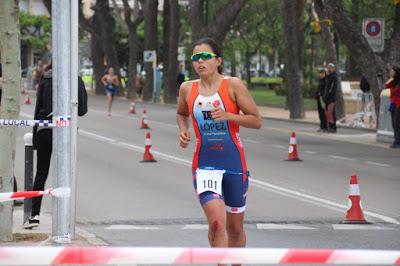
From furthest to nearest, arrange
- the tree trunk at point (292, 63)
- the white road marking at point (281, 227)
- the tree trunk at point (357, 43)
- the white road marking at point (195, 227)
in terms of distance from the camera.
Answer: the tree trunk at point (292, 63), the tree trunk at point (357, 43), the white road marking at point (281, 227), the white road marking at point (195, 227)

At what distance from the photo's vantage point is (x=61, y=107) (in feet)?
30.5

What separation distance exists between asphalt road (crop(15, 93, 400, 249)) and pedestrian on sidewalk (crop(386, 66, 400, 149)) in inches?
17.6

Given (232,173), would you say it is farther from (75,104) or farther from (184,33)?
(184,33)

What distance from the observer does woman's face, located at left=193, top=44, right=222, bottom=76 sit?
7512mm

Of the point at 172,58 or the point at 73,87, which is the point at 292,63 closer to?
the point at 172,58

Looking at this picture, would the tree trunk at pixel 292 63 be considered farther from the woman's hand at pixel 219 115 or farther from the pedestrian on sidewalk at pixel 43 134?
the woman's hand at pixel 219 115

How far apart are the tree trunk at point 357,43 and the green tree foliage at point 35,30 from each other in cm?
6411

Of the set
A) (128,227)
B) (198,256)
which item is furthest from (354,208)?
(198,256)

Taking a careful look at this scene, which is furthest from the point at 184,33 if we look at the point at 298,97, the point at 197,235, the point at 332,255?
the point at 332,255

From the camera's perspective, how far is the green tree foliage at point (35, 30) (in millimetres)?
90375

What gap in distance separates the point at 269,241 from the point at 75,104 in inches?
97.3

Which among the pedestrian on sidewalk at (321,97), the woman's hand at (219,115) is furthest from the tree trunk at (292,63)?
the woman's hand at (219,115)

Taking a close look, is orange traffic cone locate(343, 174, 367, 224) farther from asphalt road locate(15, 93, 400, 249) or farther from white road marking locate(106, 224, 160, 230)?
white road marking locate(106, 224, 160, 230)

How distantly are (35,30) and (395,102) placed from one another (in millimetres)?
70136
